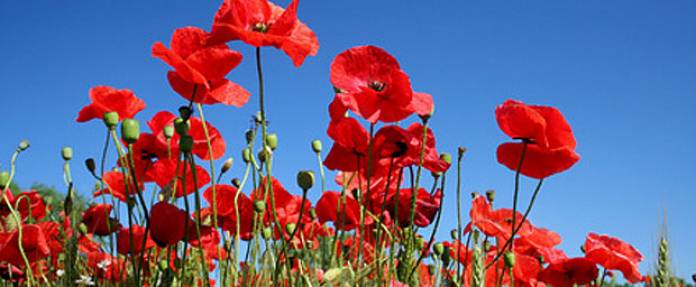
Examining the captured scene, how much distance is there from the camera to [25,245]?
198cm

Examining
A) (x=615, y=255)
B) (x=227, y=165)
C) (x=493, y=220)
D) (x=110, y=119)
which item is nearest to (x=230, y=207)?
(x=227, y=165)

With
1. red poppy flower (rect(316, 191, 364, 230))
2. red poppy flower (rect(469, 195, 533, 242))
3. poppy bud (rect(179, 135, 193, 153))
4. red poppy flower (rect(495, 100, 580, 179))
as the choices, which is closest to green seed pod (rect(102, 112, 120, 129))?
poppy bud (rect(179, 135, 193, 153))

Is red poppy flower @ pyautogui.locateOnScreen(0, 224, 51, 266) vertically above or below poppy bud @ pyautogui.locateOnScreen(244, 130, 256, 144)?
below

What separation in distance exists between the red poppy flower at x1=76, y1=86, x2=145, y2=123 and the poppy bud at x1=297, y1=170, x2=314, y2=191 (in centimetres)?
64

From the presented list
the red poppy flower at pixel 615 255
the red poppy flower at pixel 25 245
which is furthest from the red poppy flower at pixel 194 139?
the red poppy flower at pixel 615 255

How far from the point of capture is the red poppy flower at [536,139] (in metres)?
1.57

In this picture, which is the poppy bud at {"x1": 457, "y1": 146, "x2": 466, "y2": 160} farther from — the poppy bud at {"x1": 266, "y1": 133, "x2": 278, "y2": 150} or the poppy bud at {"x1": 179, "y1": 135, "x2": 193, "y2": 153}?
the poppy bud at {"x1": 179, "y1": 135, "x2": 193, "y2": 153}

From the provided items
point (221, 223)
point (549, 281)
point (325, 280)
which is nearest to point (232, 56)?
point (325, 280)

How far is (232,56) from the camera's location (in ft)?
4.40

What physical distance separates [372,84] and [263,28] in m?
0.30

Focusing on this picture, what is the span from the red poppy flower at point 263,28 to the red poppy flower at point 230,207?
534 millimetres

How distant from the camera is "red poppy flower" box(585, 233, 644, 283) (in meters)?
2.02

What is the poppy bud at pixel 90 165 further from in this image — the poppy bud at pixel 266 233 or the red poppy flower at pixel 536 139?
the red poppy flower at pixel 536 139

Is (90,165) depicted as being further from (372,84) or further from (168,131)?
(372,84)
